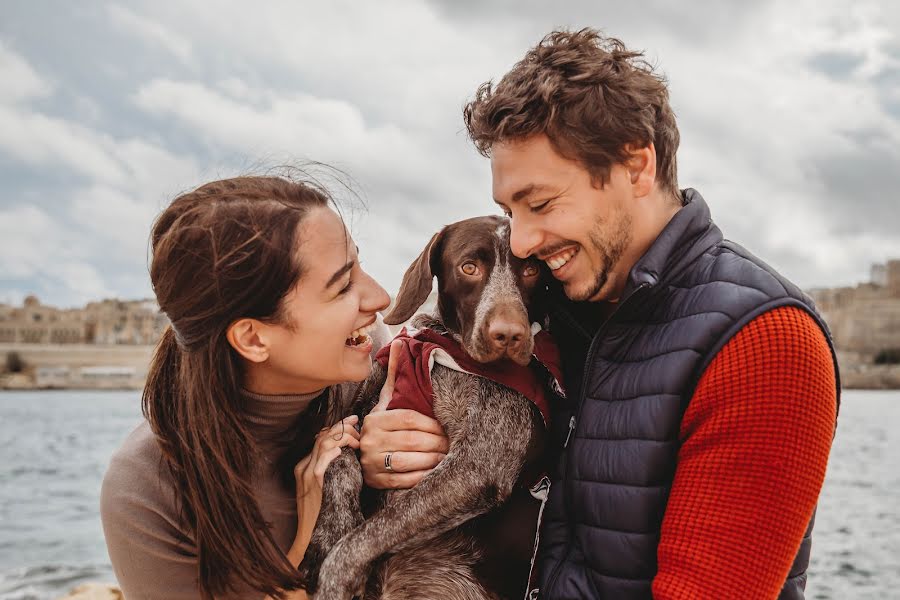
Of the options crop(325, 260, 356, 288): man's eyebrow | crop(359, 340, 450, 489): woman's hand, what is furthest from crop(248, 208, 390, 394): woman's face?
crop(359, 340, 450, 489): woman's hand

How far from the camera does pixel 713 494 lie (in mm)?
1994

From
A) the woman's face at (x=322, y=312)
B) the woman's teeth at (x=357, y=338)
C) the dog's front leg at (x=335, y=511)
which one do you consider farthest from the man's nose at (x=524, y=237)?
the dog's front leg at (x=335, y=511)

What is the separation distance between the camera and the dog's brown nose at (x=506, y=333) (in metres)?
2.79

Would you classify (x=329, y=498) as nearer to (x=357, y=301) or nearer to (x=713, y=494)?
(x=357, y=301)

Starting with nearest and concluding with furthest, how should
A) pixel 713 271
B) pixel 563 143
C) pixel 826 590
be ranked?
pixel 713 271 < pixel 563 143 < pixel 826 590

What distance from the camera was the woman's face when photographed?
108 inches

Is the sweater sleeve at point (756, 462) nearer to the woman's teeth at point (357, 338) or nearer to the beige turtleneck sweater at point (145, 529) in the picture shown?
the woman's teeth at point (357, 338)

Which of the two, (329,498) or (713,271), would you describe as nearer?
(713,271)

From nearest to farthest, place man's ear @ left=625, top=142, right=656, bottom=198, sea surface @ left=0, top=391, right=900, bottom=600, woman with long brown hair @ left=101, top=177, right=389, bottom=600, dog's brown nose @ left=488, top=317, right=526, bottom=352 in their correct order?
man's ear @ left=625, top=142, right=656, bottom=198
woman with long brown hair @ left=101, top=177, right=389, bottom=600
dog's brown nose @ left=488, top=317, right=526, bottom=352
sea surface @ left=0, top=391, right=900, bottom=600

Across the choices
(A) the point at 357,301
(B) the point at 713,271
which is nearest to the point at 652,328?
(B) the point at 713,271

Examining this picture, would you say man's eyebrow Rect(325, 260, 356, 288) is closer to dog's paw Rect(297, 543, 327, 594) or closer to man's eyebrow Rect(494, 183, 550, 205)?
man's eyebrow Rect(494, 183, 550, 205)

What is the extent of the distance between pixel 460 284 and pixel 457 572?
1.16 meters

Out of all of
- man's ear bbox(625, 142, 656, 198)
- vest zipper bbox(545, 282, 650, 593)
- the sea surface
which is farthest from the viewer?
the sea surface

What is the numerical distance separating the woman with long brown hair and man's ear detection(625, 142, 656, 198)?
1057 millimetres
